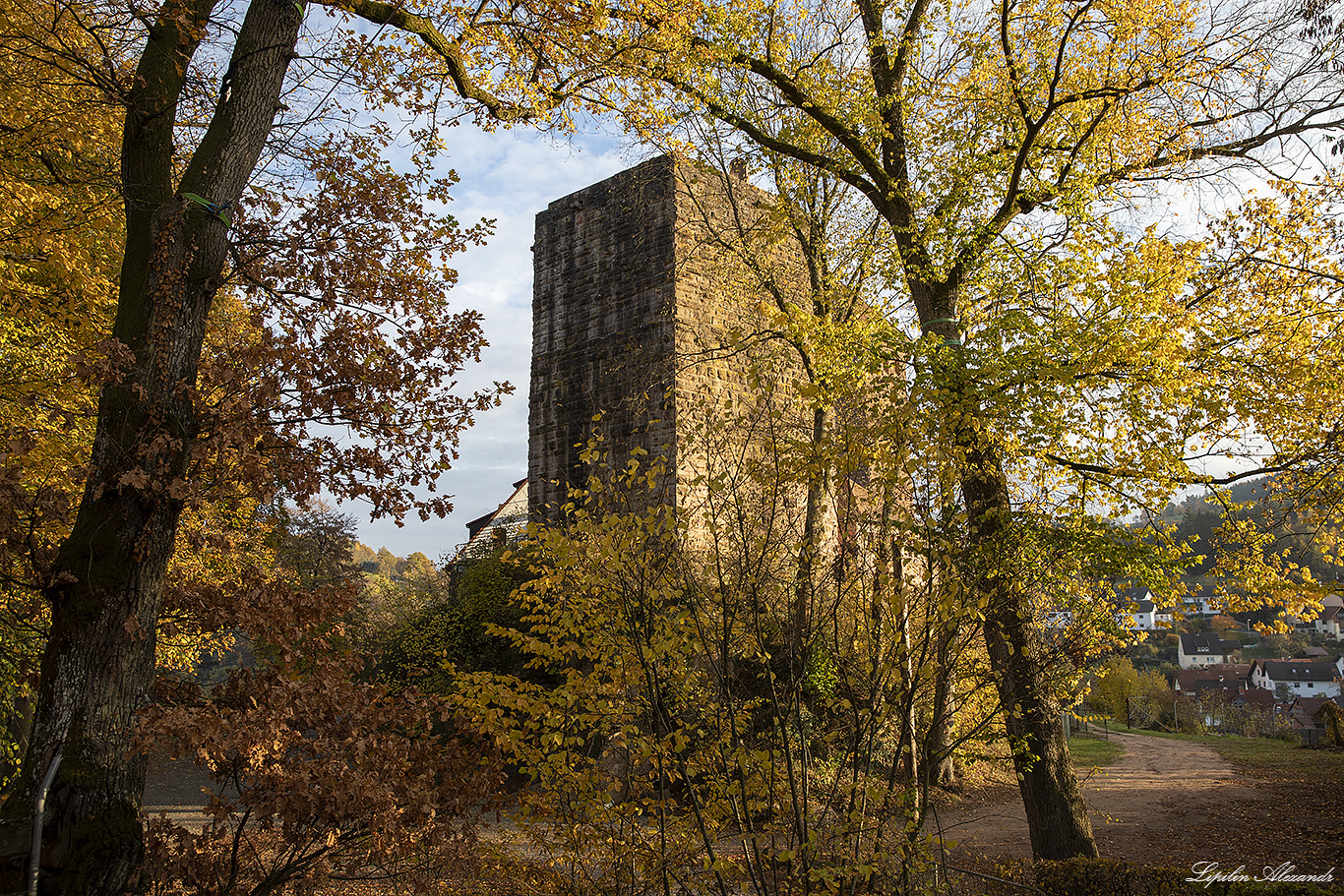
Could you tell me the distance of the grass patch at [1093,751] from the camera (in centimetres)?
1783

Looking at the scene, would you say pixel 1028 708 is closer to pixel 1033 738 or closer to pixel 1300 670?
pixel 1033 738

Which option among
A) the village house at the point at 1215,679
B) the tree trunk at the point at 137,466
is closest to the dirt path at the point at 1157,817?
the tree trunk at the point at 137,466

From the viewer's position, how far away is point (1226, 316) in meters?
8.20

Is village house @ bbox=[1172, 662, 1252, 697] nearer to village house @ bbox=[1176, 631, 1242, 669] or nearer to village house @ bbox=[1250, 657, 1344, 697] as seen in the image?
village house @ bbox=[1250, 657, 1344, 697]

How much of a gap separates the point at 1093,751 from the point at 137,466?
869 inches

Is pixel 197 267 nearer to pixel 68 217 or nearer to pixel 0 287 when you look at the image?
pixel 68 217

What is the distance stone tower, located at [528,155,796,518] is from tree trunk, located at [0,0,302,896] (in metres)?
8.69

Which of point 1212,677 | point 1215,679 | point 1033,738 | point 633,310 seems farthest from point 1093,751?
point 1212,677

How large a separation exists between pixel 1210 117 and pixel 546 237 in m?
11.7

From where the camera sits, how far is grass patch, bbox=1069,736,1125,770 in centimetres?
1783

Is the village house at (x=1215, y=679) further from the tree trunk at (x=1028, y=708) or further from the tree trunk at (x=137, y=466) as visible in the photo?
the tree trunk at (x=137, y=466)

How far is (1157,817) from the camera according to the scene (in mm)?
11969

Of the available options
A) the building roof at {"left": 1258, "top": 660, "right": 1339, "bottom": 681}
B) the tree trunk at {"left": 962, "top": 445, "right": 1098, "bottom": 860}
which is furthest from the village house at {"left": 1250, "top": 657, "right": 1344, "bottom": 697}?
the tree trunk at {"left": 962, "top": 445, "right": 1098, "bottom": 860}

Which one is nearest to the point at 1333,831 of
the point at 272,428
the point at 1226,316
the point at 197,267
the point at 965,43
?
the point at 1226,316
